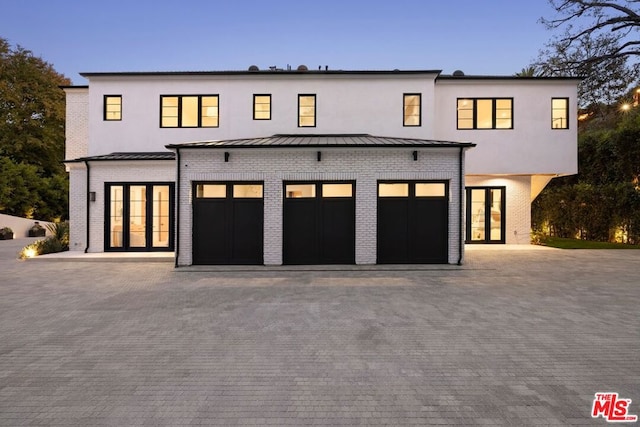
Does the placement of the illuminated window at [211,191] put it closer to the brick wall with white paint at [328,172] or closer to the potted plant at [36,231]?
the brick wall with white paint at [328,172]

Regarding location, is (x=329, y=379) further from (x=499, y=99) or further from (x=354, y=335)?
(x=499, y=99)

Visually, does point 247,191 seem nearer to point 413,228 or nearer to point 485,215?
point 413,228

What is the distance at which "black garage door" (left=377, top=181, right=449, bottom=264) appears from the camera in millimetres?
12320

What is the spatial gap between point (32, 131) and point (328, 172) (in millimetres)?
34390

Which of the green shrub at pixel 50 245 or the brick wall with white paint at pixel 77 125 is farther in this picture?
the brick wall with white paint at pixel 77 125

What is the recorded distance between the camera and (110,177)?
14945 mm

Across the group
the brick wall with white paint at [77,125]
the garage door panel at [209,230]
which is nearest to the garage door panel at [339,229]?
the garage door panel at [209,230]

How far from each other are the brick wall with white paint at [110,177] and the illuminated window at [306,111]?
5958mm

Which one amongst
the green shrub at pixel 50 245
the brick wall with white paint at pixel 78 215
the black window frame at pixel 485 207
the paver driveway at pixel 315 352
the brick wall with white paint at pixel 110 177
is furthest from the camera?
the black window frame at pixel 485 207

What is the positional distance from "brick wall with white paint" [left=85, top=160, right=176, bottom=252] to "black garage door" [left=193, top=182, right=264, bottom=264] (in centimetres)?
361

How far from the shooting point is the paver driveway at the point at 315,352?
3701 mm

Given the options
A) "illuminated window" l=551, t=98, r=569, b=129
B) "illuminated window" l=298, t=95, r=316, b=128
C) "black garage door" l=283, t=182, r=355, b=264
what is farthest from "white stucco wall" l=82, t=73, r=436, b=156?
"illuminated window" l=551, t=98, r=569, b=129

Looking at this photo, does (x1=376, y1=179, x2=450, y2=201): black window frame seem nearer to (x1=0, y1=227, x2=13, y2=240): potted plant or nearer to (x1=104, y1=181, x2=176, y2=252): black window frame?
(x1=104, y1=181, x2=176, y2=252): black window frame

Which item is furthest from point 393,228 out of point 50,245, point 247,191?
point 50,245
